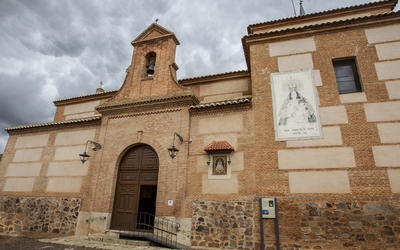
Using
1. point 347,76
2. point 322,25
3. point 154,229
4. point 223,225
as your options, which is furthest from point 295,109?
point 154,229

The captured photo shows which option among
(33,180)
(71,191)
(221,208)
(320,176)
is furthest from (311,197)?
(33,180)

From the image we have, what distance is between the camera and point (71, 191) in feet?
37.3

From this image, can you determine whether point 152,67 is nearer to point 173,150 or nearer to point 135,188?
point 173,150

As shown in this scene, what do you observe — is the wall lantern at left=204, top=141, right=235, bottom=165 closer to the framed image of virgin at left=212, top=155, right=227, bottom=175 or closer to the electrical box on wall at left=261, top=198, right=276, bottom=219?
the framed image of virgin at left=212, top=155, right=227, bottom=175

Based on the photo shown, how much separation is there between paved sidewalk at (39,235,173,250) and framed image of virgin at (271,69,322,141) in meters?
6.11

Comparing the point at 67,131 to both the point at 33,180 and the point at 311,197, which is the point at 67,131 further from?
the point at 311,197

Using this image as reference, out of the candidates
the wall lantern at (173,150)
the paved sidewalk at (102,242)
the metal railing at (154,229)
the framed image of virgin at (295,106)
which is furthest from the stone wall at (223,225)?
the framed image of virgin at (295,106)

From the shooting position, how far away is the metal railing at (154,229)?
8.73 m

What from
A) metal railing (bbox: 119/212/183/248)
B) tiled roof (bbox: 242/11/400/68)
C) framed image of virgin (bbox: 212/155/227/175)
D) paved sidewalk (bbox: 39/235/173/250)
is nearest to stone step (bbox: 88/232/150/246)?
paved sidewalk (bbox: 39/235/173/250)

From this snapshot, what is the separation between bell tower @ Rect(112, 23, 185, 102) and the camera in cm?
1149

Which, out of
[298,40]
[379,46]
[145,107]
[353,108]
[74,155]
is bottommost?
[74,155]

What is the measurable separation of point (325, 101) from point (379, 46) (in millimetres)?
2907

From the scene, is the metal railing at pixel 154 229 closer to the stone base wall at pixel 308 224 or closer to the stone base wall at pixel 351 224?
the stone base wall at pixel 308 224

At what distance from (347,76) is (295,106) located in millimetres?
2301
